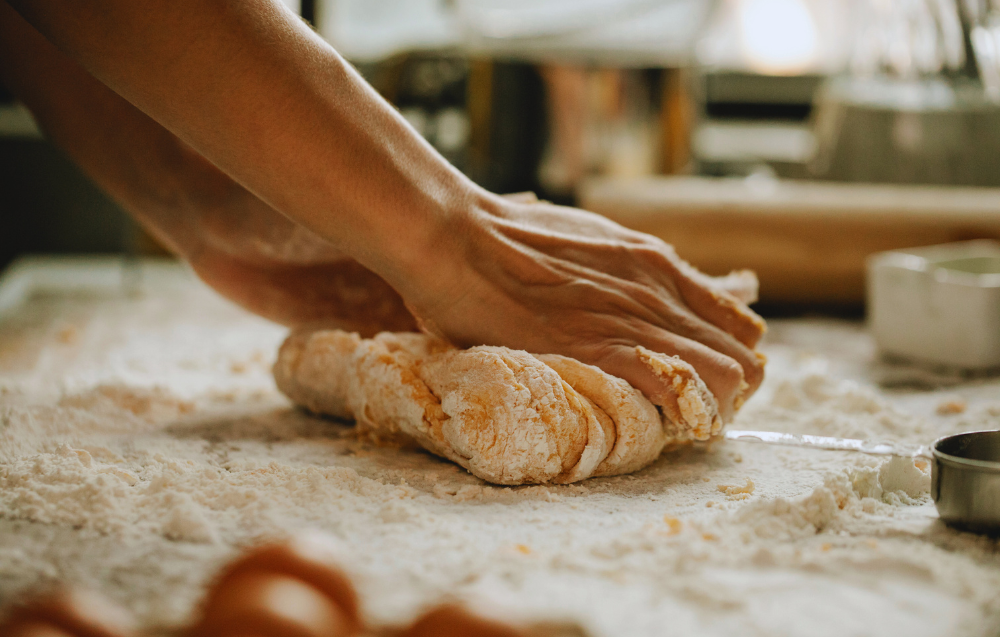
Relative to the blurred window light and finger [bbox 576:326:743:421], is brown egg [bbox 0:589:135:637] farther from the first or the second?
the blurred window light

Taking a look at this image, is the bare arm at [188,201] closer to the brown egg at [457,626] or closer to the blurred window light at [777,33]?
the brown egg at [457,626]

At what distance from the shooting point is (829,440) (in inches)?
43.7

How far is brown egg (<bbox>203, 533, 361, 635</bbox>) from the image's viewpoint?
0.61 meters

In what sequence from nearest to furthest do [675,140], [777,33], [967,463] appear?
1. [967,463]
2. [675,140]
3. [777,33]

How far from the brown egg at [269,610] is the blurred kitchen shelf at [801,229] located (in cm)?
179

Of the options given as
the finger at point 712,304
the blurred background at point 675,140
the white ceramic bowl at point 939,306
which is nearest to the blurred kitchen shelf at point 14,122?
the blurred background at point 675,140

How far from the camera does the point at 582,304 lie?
1105 mm

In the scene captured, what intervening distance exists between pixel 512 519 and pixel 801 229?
1.57 m

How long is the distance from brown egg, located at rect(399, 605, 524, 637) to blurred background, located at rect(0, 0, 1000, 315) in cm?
179

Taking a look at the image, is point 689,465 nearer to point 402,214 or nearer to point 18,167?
point 402,214

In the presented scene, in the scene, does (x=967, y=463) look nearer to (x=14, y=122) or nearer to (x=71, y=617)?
(x=71, y=617)

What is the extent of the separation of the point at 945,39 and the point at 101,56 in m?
2.94

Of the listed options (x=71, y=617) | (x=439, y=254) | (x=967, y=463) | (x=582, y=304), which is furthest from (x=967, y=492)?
(x=71, y=617)

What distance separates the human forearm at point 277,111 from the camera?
2.89 ft
